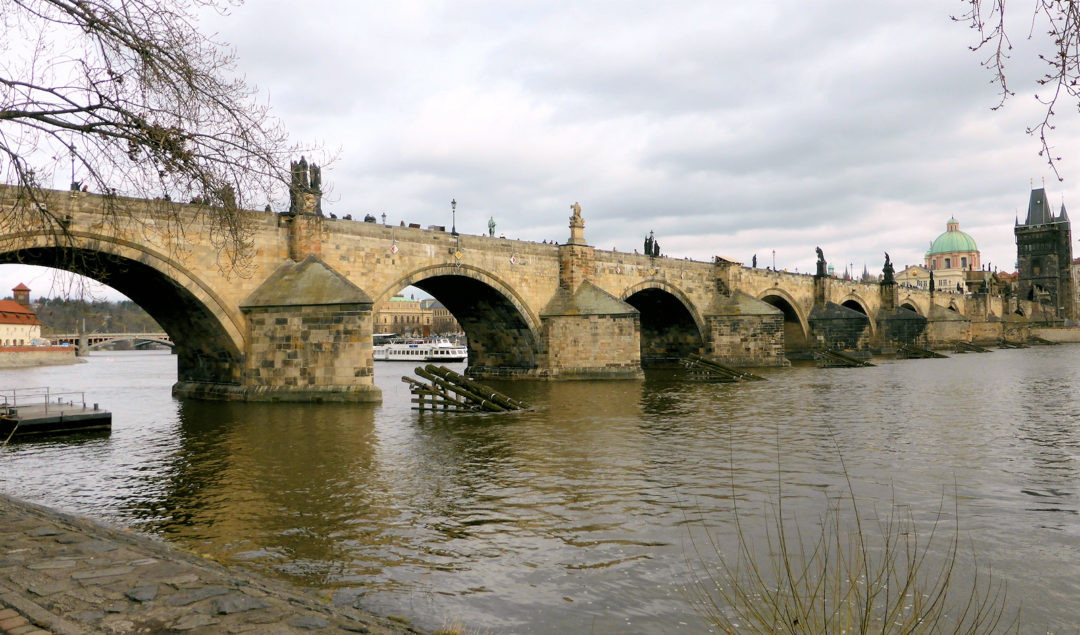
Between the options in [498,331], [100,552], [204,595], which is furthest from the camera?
[498,331]

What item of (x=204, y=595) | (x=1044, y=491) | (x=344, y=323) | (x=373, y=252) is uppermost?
(x=373, y=252)

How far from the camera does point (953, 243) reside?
148 metres

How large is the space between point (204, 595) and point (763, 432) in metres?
14.0

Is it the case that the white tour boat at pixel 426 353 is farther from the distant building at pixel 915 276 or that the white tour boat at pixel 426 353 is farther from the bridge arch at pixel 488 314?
the distant building at pixel 915 276

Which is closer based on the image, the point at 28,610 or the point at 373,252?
the point at 28,610

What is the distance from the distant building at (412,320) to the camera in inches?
5438

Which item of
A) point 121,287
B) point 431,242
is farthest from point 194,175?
point 431,242

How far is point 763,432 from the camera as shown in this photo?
16.7 metres

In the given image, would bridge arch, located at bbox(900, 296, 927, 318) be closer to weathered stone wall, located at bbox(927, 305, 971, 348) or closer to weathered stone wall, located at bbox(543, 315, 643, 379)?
weathered stone wall, located at bbox(927, 305, 971, 348)

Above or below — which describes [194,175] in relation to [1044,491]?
above

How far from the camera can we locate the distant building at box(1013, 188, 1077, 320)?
105500 mm

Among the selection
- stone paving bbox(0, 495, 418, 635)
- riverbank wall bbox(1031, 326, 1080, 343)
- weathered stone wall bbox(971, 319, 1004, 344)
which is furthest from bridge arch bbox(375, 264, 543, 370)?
riverbank wall bbox(1031, 326, 1080, 343)

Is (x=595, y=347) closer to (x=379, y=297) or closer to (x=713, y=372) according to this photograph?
(x=713, y=372)

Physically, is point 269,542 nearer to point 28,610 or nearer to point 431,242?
point 28,610
